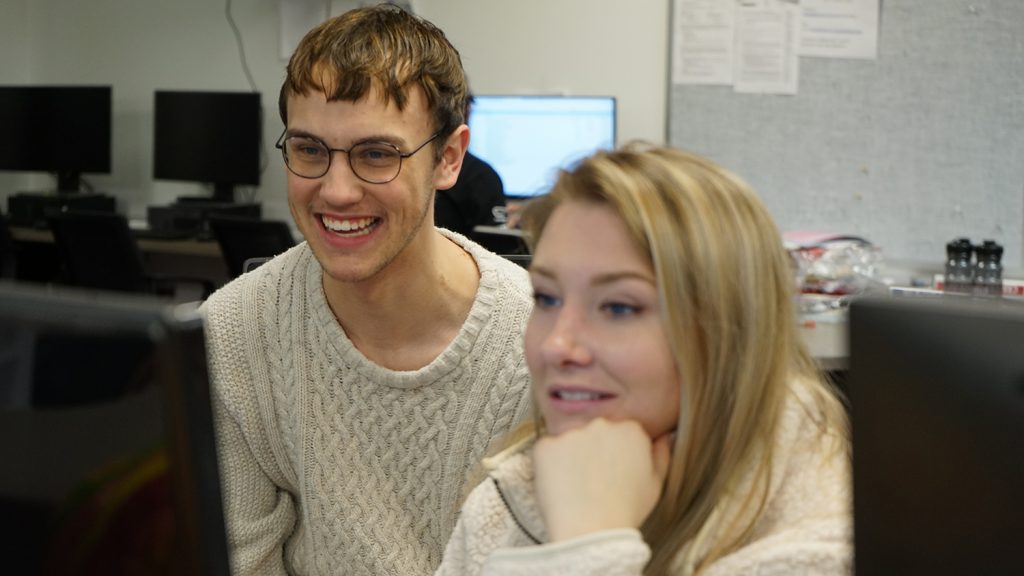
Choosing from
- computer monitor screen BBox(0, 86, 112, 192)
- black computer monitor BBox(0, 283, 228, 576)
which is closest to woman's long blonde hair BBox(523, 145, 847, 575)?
black computer monitor BBox(0, 283, 228, 576)

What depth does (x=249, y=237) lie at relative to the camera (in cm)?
413

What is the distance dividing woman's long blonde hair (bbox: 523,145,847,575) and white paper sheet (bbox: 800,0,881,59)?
11.0 feet

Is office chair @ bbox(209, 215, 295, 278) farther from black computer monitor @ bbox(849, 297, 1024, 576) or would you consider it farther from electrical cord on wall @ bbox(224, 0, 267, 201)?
black computer monitor @ bbox(849, 297, 1024, 576)

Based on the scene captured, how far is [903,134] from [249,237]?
228cm

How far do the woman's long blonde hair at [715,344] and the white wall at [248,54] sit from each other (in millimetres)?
3412

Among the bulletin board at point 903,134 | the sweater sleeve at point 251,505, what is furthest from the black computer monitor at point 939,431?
the bulletin board at point 903,134

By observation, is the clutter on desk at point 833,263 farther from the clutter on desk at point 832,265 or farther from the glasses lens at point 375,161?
the glasses lens at point 375,161

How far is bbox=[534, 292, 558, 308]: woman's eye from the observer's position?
3.27 ft

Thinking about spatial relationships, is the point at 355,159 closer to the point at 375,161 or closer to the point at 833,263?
the point at 375,161

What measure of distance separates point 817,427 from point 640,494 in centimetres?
16

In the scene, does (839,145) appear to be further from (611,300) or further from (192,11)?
(611,300)

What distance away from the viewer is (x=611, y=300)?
3.14 ft

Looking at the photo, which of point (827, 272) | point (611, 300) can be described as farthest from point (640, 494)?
point (827, 272)

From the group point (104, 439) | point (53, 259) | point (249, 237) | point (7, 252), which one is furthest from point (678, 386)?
point (53, 259)
